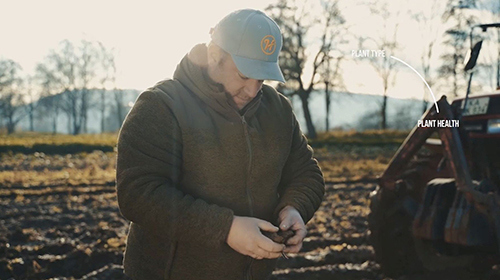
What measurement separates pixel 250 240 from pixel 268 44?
2.13 ft

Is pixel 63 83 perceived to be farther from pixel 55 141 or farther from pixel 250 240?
pixel 250 240

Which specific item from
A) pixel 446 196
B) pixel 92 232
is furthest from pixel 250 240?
pixel 92 232

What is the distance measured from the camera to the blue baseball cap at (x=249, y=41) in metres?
1.91

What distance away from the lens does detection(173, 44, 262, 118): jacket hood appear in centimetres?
196

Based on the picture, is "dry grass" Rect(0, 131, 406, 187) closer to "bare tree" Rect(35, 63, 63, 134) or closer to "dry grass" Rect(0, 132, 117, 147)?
"dry grass" Rect(0, 132, 117, 147)

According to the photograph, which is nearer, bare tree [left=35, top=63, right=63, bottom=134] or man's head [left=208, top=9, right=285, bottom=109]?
man's head [left=208, top=9, right=285, bottom=109]

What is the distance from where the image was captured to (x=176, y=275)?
1.99 metres

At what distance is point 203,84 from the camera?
1.96 m

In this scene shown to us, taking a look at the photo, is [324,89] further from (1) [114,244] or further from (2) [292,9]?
(1) [114,244]

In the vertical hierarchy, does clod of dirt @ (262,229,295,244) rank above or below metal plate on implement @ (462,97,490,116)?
below

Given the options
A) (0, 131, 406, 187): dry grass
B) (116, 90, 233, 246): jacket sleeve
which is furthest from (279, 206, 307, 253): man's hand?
(0, 131, 406, 187): dry grass

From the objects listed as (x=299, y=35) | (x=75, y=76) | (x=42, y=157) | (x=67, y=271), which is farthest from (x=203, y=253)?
(x=75, y=76)

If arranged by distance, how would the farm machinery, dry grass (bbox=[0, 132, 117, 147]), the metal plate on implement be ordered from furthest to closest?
dry grass (bbox=[0, 132, 117, 147]) → the metal plate on implement → the farm machinery

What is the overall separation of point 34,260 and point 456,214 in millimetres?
3548
